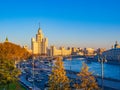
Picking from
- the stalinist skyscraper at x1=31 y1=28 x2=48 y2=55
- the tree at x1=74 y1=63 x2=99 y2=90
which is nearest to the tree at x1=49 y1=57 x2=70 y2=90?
the tree at x1=74 y1=63 x2=99 y2=90

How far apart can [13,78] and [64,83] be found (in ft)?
14.7

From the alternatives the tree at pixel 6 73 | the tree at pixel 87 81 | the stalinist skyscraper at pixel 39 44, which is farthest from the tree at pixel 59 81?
the stalinist skyscraper at pixel 39 44

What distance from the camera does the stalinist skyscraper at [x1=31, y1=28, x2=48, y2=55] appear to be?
179000 millimetres

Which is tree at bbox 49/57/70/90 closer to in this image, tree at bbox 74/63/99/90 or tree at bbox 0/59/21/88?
tree at bbox 74/63/99/90

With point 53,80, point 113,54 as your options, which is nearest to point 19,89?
point 53,80

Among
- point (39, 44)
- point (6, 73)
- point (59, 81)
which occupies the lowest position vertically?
point (59, 81)

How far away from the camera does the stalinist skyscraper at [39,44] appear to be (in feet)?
587

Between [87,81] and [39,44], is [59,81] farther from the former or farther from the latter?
[39,44]

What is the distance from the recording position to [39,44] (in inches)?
7264

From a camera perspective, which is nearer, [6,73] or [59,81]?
[59,81]

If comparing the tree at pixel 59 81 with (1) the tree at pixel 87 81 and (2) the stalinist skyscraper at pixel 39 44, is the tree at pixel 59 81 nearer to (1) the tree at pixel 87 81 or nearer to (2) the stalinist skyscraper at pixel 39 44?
(1) the tree at pixel 87 81

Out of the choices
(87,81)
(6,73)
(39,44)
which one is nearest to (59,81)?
(87,81)

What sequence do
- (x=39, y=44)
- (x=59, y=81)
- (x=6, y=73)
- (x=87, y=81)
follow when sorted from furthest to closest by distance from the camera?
(x=39, y=44) → (x=6, y=73) → (x=59, y=81) → (x=87, y=81)

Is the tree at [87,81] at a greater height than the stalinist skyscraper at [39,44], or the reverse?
the stalinist skyscraper at [39,44]
